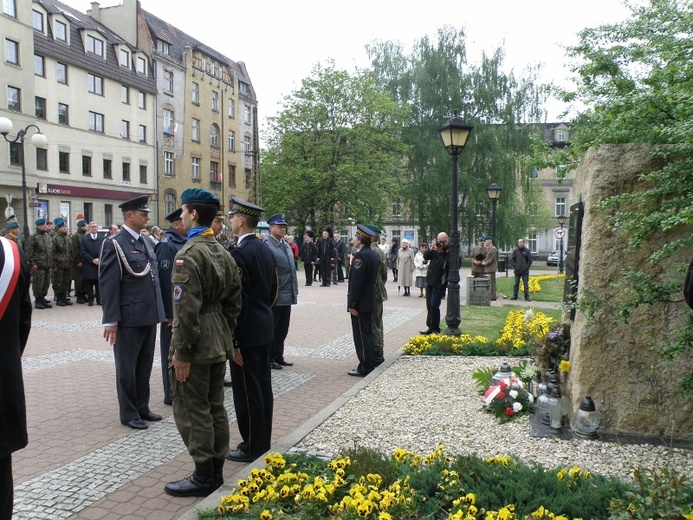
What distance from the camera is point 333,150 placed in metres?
38.8

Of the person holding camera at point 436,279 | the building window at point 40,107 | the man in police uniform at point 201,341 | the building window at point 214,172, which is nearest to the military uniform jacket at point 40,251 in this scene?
the person holding camera at point 436,279

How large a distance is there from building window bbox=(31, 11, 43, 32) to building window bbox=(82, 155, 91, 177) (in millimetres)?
7847

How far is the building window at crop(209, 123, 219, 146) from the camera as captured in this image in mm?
52469

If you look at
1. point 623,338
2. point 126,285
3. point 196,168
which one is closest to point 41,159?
point 196,168

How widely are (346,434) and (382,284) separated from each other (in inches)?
170

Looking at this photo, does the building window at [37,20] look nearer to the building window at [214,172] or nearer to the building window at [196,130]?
the building window at [196,130]

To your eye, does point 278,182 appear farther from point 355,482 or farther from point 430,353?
point 355,482

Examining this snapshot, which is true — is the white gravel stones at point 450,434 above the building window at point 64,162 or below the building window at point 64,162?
below

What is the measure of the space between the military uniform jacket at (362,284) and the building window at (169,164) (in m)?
41.4

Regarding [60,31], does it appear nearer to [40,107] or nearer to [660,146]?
[40,107]

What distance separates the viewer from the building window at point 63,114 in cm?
3681

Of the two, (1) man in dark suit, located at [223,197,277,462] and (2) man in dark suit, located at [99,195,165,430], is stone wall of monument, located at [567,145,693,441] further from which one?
(2) man in dark suit, located at [99,195,165,430]

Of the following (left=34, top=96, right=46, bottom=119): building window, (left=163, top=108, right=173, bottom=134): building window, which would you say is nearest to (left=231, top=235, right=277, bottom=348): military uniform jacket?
(left=34, top=96, right=46, bottom=119): building window

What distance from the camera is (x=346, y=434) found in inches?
213
